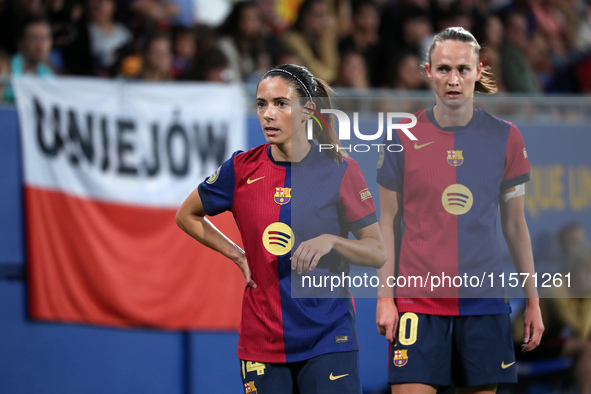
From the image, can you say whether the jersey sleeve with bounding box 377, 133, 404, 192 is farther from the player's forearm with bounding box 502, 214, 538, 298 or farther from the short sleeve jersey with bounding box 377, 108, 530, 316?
the player's forearm with bounding box 502, 214, 538, 298

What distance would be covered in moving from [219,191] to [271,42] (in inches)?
171

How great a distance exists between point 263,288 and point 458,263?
980 millimetres

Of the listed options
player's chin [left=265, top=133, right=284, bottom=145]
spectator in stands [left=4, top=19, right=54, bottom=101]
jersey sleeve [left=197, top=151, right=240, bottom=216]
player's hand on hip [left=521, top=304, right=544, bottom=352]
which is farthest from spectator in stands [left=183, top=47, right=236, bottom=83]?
player's hand on hip [left=521, top=304, right=544, bottom=352]

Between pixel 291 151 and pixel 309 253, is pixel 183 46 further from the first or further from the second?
pixel 309 253

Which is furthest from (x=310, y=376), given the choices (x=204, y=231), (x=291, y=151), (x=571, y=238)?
(x=571, y=238)

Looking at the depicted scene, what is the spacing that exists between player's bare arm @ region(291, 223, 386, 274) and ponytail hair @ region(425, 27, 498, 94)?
35.2 inches

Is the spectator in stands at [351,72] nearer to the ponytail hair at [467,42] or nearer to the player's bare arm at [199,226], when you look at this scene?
Result: the ponytail hair at [467,42]

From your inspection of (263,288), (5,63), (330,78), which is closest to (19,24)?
(5,63)

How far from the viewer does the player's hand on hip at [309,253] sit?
3.13 meters

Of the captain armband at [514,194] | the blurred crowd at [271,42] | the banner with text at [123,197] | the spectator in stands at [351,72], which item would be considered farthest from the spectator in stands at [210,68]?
the captain armband at [514,194]

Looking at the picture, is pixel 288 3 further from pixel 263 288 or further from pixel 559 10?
pixel 263 288

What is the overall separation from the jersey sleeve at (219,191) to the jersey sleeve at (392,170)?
770 millimetres

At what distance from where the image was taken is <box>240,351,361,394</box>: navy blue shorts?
128 inches

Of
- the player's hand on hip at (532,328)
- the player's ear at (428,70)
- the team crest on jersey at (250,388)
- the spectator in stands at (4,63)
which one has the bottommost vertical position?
the team crest on jersey at (250,388)
